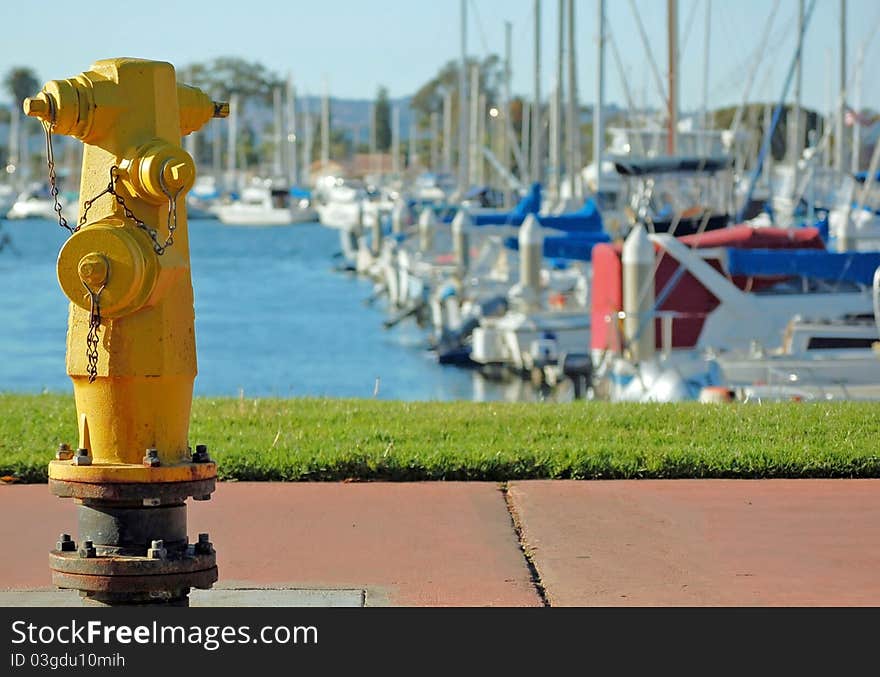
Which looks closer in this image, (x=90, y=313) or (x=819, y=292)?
(x=90, y=313)

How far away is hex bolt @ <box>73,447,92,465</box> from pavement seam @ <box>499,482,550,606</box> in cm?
166

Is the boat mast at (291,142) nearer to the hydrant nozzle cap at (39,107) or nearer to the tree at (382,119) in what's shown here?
the tree at (382,119)

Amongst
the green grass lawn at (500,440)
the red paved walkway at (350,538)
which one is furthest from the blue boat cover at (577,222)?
the red paved walkway at (350,538)

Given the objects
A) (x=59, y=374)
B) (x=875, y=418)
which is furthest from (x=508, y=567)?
(x=59, y=374)

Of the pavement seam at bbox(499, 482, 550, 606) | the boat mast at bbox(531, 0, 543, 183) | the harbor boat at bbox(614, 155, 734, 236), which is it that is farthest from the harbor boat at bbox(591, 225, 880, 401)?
the boat mast at bbox(531, 0, 543, 183)

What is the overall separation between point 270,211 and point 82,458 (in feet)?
408

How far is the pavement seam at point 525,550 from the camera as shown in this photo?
232 inches

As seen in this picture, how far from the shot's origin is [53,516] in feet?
23.9

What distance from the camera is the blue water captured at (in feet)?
109

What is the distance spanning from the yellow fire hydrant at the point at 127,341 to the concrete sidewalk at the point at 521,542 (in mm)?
778

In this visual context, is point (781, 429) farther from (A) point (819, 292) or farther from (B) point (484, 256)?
(B) point (484, 256)

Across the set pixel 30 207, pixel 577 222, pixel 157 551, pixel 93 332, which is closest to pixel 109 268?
pixel 93 332

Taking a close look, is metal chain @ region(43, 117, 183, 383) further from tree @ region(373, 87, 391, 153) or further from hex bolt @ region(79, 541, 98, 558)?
tree @ region(373, 87, 391, 153)

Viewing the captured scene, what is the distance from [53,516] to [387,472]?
169 centimetres
